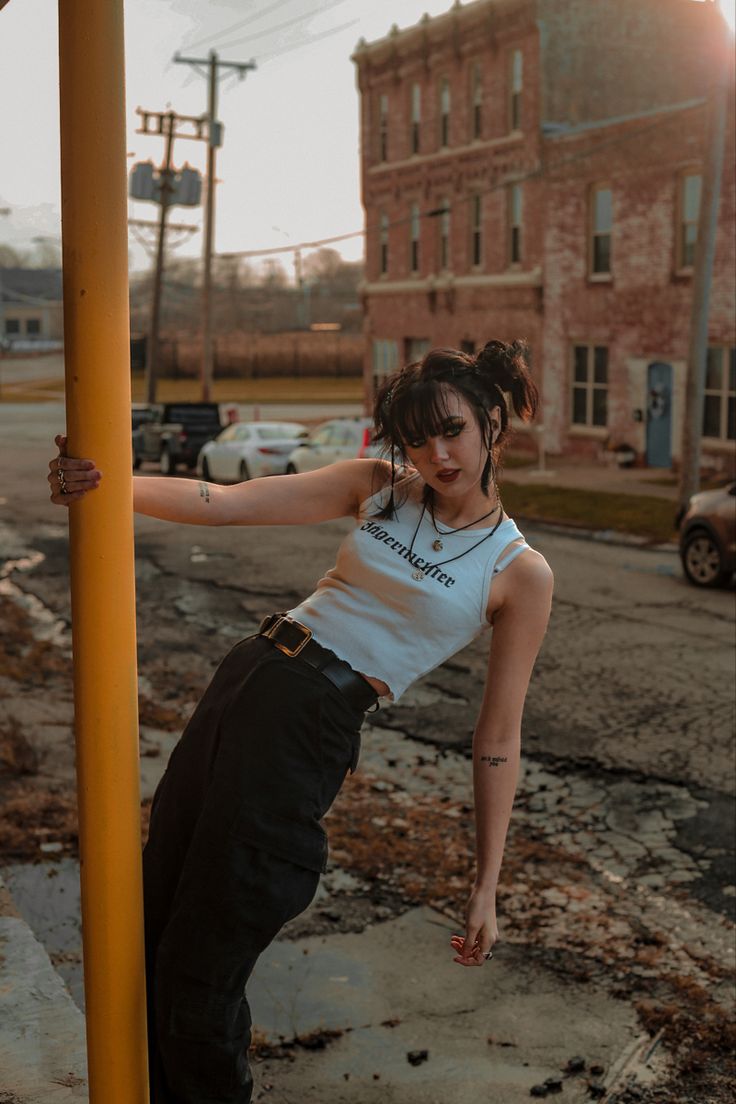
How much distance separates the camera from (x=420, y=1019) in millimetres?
4621

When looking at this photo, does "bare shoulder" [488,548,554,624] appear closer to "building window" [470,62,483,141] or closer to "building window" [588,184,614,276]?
"building window" [588,184,614,276]

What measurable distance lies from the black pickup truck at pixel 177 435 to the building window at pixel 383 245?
8.20 meters

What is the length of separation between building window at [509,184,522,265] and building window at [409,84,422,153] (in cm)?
467

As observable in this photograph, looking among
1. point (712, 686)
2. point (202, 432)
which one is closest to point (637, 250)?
point (202, 432)

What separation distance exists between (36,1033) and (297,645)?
1.67 metres

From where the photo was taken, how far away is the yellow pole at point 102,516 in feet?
8.30

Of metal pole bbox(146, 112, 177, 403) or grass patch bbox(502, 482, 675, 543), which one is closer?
grass patch bbox(502, 482, 675, 543)

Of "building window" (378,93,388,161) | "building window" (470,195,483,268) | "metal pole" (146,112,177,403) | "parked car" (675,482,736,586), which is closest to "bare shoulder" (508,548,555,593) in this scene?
"parked car" (675,482,736,586)

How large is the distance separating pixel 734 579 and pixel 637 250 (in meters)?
14.1

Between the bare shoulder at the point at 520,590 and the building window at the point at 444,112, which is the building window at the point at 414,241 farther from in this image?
the bare shoulder at the point at 520,590

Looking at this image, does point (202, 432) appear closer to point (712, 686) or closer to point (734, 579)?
point (734, 579)

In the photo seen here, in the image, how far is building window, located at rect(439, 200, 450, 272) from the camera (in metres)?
33.4

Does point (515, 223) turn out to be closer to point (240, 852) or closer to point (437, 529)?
point (437, 529)

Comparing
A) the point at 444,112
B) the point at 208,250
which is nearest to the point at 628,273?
the point at 444,112
